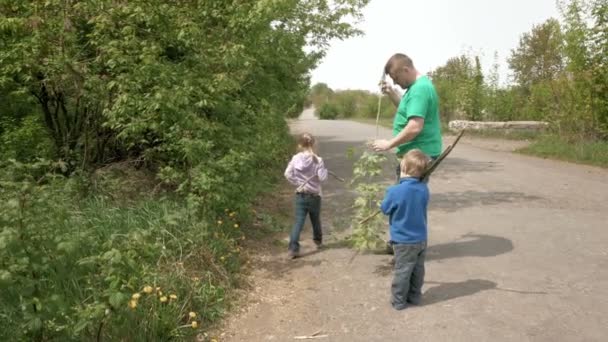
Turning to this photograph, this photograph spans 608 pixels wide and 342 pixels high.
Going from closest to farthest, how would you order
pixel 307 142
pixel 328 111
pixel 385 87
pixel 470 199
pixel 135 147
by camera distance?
pixel 385 87, pixel 307 142, pixel 135 147, pixel 470 199, pixel 328 111

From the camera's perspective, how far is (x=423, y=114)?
15.1 ft

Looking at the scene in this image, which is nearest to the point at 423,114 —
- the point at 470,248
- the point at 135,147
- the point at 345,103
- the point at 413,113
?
the point at 413,113

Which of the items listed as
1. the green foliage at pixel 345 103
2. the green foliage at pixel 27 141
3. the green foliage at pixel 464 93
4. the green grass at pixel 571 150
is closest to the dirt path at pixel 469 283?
the green foliage at pixel 27 141

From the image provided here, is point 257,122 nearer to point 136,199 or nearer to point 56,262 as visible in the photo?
point 136,199

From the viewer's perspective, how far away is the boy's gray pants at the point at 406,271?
422 centimetres

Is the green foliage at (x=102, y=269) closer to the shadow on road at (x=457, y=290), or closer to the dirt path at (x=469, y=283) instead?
the dirt path at (x=469, y=283)

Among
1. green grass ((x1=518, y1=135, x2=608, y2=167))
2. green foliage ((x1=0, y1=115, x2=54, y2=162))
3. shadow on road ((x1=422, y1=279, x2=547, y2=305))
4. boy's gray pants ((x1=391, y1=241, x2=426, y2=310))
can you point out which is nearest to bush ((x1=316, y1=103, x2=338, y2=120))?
green grass ((x1=518, y1=135, x2=608, y2=167))

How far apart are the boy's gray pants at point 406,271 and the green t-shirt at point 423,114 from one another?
1.00m

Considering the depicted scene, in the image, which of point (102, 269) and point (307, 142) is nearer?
point (102, 269)

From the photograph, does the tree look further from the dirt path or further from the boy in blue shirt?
the boy in blue shirt

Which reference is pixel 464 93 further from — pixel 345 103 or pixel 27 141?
pixel 345 103

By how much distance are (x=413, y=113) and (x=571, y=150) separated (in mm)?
9558

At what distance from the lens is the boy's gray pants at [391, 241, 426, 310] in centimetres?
422

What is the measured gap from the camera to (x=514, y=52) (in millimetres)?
32281
